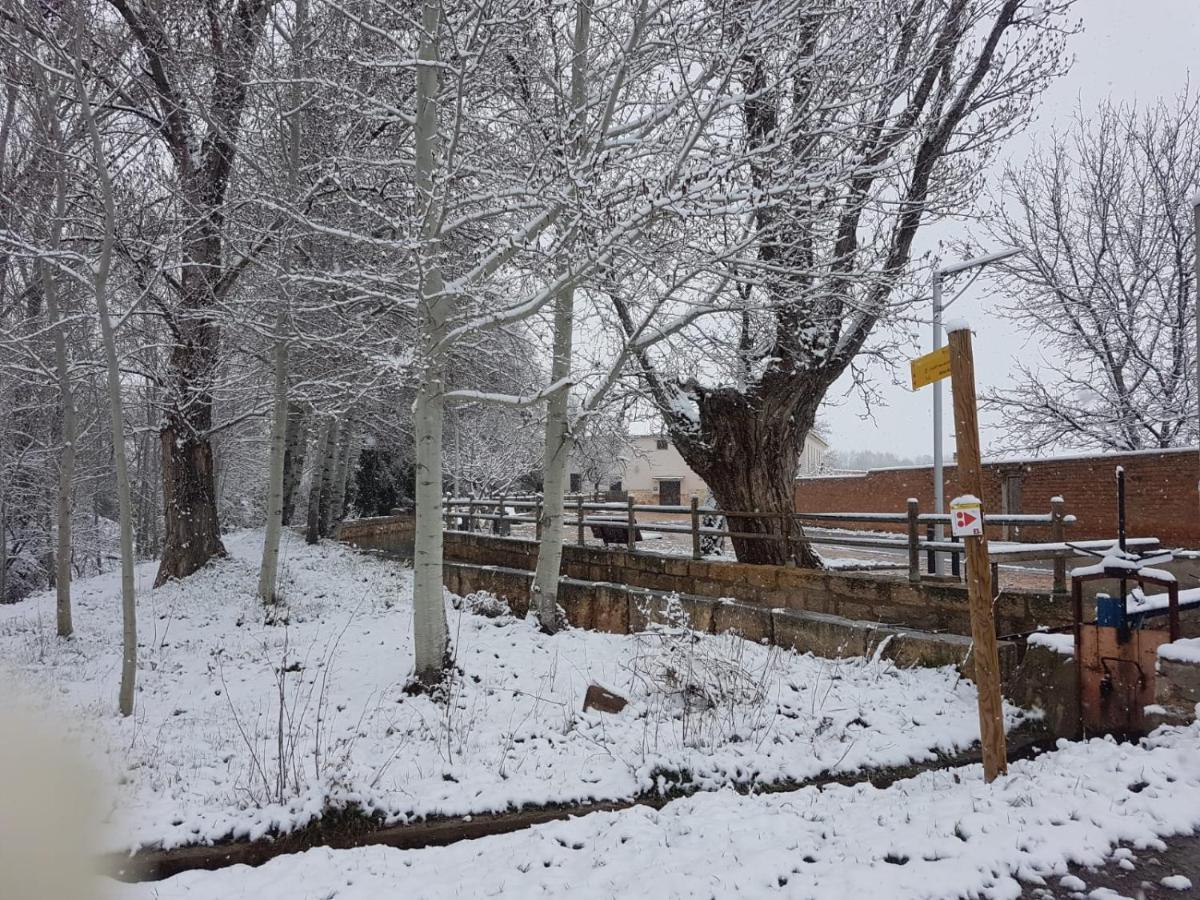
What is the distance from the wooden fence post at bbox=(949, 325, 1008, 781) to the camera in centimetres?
427

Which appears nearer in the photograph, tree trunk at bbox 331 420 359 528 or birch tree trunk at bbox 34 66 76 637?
birch tree trunk at bbox 34 66 76 637

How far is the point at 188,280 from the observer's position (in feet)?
41.1

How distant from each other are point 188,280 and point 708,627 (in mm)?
10581

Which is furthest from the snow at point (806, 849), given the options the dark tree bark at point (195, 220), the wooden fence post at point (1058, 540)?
the dark tree bark at point (195, 220)

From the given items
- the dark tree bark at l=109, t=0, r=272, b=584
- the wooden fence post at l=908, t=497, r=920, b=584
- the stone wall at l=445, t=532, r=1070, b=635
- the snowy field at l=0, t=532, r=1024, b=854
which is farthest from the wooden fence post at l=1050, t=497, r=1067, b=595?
the dark tree bark at l=109, t=0, r=272, b=584

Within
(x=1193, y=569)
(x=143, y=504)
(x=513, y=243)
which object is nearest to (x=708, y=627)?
(x=513, y=243)

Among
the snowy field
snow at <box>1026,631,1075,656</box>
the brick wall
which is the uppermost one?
the brick wall

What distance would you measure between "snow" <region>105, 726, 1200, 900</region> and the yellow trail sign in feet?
7.81

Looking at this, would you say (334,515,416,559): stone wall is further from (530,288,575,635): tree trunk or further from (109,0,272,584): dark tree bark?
(530,288,575,635): tree trunk

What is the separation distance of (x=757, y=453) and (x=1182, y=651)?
585 centimetres

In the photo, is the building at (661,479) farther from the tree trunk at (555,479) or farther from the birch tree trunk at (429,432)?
the birch tree trunk at (429,432)

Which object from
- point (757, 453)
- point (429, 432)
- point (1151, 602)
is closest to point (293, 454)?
point (757, 453)

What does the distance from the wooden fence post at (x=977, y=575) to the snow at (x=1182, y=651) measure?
1.40m

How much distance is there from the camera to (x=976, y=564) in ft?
14.0
